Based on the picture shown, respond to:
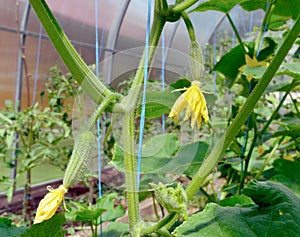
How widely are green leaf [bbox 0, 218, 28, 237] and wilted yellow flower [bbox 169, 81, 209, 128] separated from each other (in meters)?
0.30

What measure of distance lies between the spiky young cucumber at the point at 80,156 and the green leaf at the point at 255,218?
14 centimetres

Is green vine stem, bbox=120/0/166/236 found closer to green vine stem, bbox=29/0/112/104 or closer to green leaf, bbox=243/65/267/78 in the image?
green vine stem, bbox=29/0/112/104

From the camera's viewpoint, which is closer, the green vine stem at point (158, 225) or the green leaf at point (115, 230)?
the green vine stem at point (158, 225)

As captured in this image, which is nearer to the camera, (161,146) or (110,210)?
(161,146)

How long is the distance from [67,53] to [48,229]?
0.71ft

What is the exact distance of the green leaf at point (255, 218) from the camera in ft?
1.59

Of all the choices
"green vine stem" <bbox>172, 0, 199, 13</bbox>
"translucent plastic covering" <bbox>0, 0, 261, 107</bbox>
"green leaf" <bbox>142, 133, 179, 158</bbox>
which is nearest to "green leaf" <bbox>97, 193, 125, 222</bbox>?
"green leaf" <bbox>142, 133, 179, 158</bbox>

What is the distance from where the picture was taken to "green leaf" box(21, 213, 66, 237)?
0.47m

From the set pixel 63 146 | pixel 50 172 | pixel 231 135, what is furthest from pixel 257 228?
pixel 50 172

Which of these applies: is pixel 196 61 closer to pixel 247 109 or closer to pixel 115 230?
pixel 247 109

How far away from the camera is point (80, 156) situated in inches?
16.9

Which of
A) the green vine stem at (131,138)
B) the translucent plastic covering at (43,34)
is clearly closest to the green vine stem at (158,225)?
the green vine stem at (131,138)

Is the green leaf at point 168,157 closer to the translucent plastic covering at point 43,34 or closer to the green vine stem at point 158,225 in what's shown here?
the green vine stem at point 158,225

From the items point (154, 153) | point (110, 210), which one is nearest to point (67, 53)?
point (154, 153)
